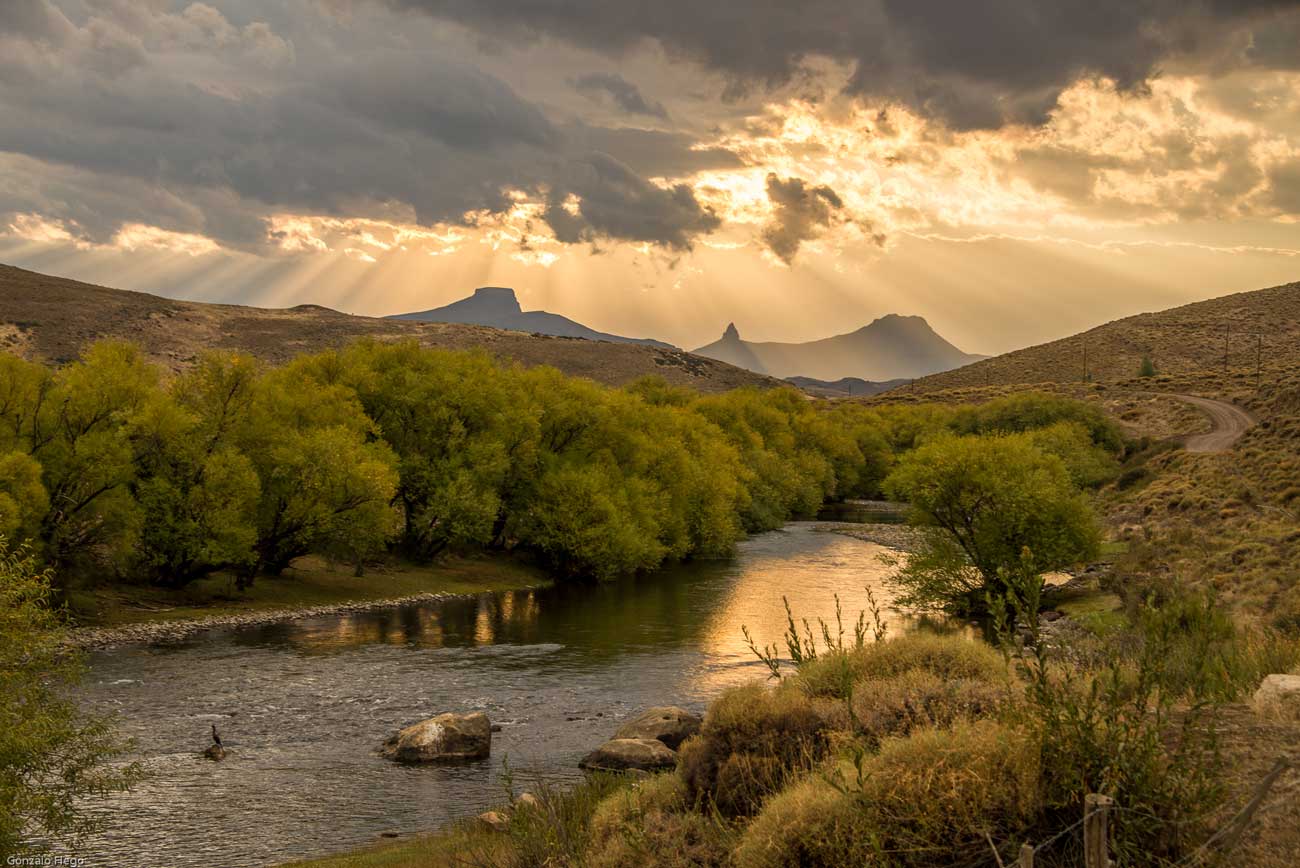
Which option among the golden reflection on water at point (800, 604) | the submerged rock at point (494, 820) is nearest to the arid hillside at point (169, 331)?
the golden reflection on water at point (800, 604)

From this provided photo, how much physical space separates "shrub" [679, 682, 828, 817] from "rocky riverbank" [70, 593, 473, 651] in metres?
33.3

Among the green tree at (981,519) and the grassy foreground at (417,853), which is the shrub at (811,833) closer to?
the grassy foreground at (417,853)

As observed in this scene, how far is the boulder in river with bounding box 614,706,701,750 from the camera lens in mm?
26281

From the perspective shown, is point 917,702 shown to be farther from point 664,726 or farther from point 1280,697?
point 664,726

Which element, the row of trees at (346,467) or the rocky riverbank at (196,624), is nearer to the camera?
the rocky riverbank at (196,624)

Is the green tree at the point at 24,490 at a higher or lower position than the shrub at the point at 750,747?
higher

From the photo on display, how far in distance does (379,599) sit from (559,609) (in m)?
10.4

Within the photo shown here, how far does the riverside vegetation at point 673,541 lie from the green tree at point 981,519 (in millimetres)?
147

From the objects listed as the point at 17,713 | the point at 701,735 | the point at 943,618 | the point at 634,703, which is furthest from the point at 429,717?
the point at 943,618

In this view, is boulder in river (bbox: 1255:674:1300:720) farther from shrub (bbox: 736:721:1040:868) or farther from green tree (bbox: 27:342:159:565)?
green tree (bbox: 27:342:159:565)

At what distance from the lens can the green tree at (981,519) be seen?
4562 centimetres

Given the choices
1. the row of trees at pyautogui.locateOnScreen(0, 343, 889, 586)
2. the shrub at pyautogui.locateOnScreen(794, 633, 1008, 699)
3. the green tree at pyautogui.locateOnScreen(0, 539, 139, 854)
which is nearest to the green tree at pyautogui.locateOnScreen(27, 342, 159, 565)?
the row of trees at pyautogui.locateOnScreen(0, 343, 889, 586)

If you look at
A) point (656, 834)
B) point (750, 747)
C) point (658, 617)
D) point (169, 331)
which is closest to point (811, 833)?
point (656, 834)

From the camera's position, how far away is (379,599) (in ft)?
173
